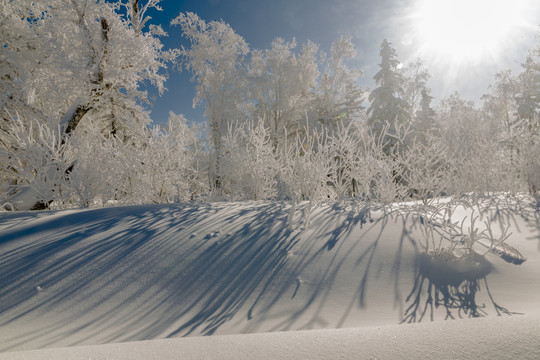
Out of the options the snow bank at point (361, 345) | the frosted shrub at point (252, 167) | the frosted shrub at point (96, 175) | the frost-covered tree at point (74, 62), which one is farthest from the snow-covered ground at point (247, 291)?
the frost-covered tree at point (74, 62)

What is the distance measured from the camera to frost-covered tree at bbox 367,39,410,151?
19688mm

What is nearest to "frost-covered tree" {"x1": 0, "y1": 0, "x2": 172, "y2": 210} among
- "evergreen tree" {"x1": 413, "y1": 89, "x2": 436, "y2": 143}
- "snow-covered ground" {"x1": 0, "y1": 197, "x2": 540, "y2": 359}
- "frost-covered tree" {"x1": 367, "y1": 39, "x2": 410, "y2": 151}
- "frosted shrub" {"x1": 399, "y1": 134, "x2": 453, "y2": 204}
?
"snow-covered ground" {"x1": 0, "y1": 197, "x2": 540, "y2": 359}

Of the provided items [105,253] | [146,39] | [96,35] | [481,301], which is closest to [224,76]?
[146,39]

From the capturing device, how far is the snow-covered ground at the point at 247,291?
4.98 feet

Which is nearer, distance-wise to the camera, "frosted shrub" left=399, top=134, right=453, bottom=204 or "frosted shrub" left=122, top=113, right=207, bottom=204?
"frosted shrub" left=399, top=134, right=453, bottom=204

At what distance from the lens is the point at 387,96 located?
1994cm

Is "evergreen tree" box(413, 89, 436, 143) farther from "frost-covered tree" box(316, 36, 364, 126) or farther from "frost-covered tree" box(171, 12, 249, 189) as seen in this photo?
"frost-covered tree" box(171, 12, 249, 189)

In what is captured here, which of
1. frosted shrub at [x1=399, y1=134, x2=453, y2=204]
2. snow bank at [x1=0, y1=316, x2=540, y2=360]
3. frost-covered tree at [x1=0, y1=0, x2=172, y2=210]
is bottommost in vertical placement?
snow bank at [x1=0, y1=316, x2=540, y2=360]

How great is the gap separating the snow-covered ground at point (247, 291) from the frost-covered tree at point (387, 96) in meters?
17.2

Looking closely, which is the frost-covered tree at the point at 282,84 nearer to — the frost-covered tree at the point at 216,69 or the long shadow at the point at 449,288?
the frost-covered tree at the point at 216,69

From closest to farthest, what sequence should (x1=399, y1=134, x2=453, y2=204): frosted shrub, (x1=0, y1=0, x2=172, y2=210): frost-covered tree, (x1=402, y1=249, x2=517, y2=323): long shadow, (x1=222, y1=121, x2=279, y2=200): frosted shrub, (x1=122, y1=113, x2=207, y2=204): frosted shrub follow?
(x1=402, y1=249, x2=517, y2=323): long shadow, (x1=399, y1=134, x2=453, y2=204): frosted shrub, (x1=122, y1=113, x2=207, y2=204): frosted shrub, (x1=222, y1=121, x2=279, y2=200): frosted shrub, (x1=0, y1=0, x2=172, y2=210): frost-covered tree

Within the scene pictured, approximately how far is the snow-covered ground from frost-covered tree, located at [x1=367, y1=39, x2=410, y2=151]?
1717 cm

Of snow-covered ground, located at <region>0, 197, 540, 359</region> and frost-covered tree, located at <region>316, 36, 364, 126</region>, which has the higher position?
frost-covered tree, located at <region>316, 36, 364, 126</region>

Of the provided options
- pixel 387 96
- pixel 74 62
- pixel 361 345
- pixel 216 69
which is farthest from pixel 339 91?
pixel 361 345
